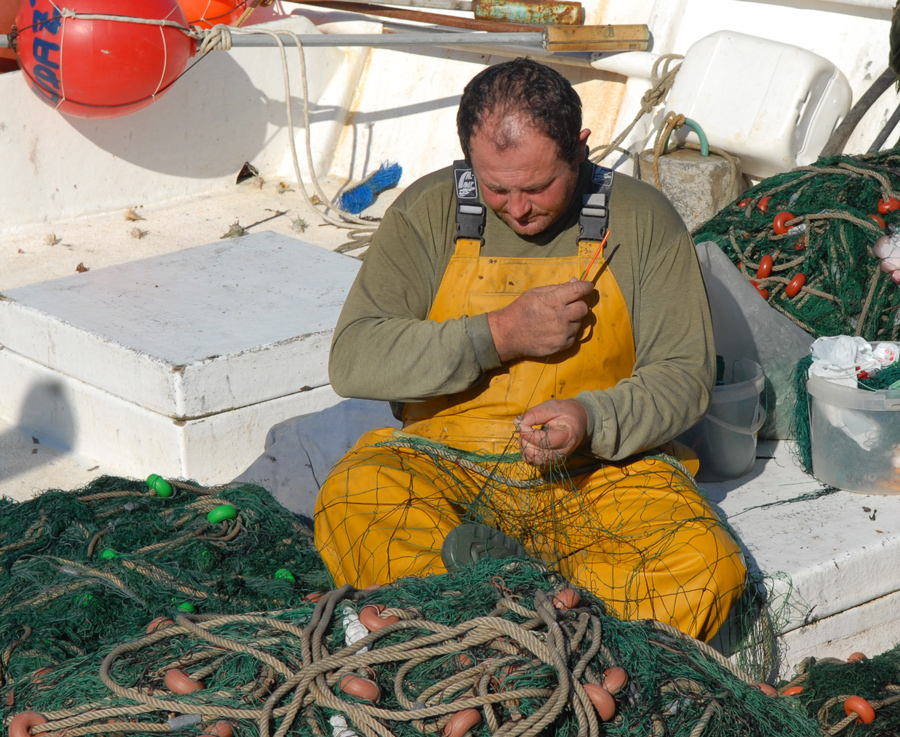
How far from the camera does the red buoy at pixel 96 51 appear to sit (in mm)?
5887

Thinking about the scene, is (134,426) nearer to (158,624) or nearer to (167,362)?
(167,362)

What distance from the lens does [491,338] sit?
2.84 m

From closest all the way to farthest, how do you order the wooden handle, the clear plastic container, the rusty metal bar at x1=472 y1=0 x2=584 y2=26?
the clear plastic container → the wooden handle → the rusty metal bar at x1=472 y1=0 x2=584 y2=26

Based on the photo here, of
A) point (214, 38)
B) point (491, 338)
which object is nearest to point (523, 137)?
point (491, 338)

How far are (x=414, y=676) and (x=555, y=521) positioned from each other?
910mm

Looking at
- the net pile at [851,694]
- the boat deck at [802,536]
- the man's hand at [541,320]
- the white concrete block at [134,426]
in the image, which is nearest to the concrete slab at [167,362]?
the white concrete block at [134,426]

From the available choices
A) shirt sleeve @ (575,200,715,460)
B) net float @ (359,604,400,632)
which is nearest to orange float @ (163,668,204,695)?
net float @ (359,604,400,632)

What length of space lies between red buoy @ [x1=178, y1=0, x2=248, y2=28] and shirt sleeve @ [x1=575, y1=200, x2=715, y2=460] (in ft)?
18.3

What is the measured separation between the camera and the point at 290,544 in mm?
3316

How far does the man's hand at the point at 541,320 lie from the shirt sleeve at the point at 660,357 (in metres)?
0.18

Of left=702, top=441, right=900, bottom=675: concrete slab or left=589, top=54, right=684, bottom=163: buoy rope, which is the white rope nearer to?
left=589, top=54, right=684, bottom=163: buoy rope

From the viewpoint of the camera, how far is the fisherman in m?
2.69

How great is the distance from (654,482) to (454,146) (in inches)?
195

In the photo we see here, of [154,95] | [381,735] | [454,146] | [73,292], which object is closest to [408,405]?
[381,735]
